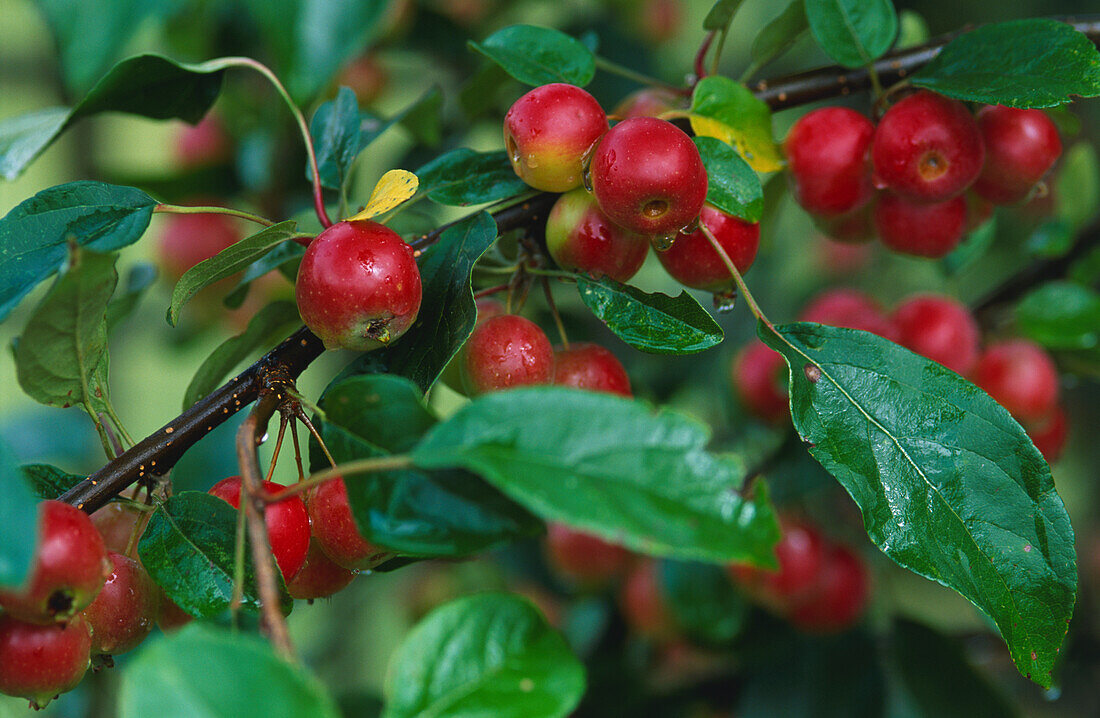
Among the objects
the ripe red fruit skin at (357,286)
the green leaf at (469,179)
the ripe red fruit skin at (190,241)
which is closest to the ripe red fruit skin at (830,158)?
the green leaf at (469,179)

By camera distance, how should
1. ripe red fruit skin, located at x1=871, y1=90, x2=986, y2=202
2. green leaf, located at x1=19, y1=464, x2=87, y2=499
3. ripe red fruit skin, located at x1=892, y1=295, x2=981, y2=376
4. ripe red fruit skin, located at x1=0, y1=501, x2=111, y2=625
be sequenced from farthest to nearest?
ripe red fruit skin, located at x1=892, y1=295, x2=981, y2=376 → ripe red fruit skin, located at x1=871, y1=90, x2=986, y2=202 → green leaf, located at x1=19, y1=464, x2=87, y2=499 → ripe red fruit skin, located at x1=0, y1=501, x2=111, y2=625

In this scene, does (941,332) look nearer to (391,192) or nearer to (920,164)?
(920,164)

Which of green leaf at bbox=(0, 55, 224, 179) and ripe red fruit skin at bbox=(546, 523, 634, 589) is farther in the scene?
ripe red fruit skin at bbox=(546, 523, 634, 589)

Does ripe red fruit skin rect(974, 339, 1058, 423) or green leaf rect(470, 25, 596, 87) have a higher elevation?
green leaf rect(470, 25, 596, 87)

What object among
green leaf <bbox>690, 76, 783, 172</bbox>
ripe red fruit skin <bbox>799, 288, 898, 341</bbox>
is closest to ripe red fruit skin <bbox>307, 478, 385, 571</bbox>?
green leaf <bbox>690, 76, 783, 172</bbox>

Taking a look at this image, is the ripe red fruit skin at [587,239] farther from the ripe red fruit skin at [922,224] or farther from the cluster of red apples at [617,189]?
the ripe red fruit skin at [922,224]

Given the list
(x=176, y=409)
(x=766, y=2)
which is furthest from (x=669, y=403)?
(x=176, y=409)

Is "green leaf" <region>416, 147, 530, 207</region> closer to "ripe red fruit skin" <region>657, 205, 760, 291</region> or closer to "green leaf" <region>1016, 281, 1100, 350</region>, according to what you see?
"ripe red fruit skin" <region>657, 205, 760, 291</region>
